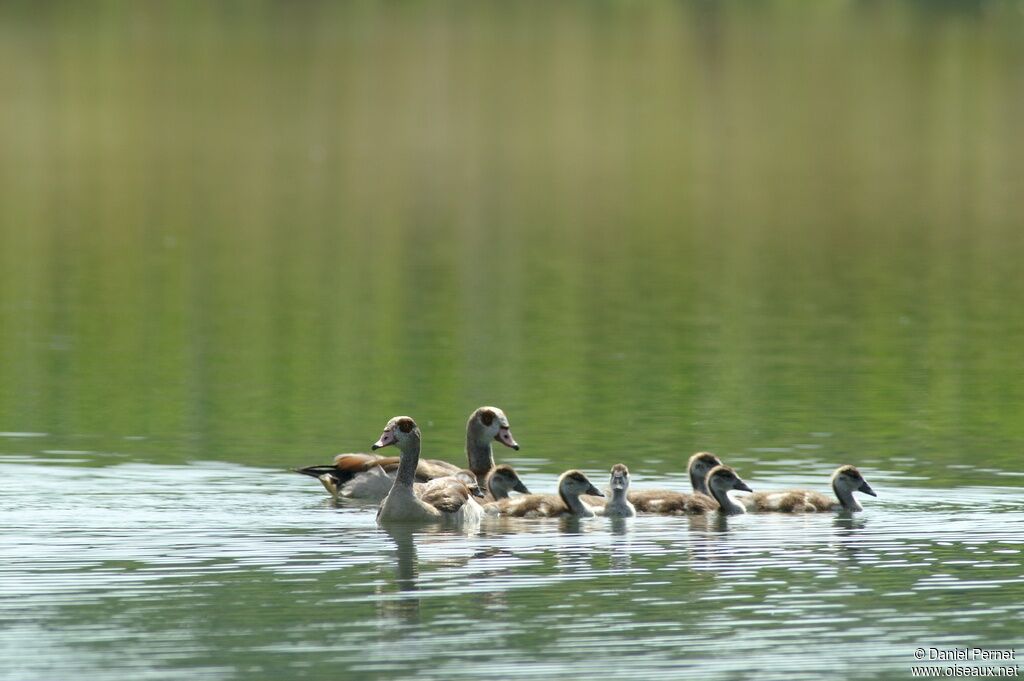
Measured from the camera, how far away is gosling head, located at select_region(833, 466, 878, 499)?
19.0 meters

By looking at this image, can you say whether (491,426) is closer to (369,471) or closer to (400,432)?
(369,471)

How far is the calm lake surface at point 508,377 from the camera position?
562 inches

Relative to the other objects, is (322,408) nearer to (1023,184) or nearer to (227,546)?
(227,546)

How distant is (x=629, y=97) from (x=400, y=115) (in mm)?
11393

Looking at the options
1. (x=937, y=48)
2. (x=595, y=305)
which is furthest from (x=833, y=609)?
(x=937, y=48)

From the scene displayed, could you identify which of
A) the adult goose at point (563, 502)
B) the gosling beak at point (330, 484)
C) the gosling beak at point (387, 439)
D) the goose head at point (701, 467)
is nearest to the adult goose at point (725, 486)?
the goose head at point (701, 467)

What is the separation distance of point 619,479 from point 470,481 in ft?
6.25

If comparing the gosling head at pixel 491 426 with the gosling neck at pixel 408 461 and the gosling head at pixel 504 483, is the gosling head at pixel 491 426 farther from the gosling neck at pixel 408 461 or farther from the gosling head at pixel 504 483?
the gosling neck at pixel 408 461

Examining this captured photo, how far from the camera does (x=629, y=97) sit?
93500 mm

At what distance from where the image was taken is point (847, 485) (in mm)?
19047

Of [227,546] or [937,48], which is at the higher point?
[937,48]

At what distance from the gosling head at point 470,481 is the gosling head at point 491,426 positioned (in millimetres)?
377

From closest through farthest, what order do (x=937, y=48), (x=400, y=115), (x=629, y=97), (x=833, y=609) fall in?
(x=833, y=609) < (x=400, y=115) < (x=629, y=97) < (x=937, y=48)

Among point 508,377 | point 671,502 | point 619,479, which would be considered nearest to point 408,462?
point 619,479
